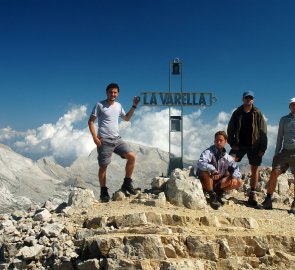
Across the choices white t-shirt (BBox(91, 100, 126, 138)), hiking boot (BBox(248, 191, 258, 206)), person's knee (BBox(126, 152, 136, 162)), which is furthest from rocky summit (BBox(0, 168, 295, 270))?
white t-shirt (BBox(91, 100, 126, 138))

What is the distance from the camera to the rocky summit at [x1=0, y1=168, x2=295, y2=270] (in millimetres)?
8344

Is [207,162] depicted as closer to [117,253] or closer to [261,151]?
[261,151]

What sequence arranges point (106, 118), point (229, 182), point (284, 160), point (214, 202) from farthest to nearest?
point (284, 160), point (229, 182), point (106, 118), point (214, 202)

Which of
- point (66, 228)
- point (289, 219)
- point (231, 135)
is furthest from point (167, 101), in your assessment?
point (66, 228)

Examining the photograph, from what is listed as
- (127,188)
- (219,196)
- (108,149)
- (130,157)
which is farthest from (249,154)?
(108,149)

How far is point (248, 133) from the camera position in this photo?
12.4 metres

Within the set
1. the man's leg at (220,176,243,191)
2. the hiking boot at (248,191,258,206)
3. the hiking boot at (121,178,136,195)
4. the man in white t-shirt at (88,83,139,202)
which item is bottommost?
the hiking boot at (248,191,258,206)

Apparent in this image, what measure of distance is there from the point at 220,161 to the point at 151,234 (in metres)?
3.83

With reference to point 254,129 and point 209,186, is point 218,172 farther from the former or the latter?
point 254,129

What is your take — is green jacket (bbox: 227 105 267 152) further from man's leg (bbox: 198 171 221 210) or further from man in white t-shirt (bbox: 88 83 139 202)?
man in white t-shirt (bbox: 88 83 139 202)

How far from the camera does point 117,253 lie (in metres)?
8.23

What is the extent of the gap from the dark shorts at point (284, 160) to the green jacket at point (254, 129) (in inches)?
25.5

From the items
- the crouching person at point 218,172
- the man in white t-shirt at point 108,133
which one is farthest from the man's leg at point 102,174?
the crouching person at point 218,172

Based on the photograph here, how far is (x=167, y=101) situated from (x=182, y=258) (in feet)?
28.5
